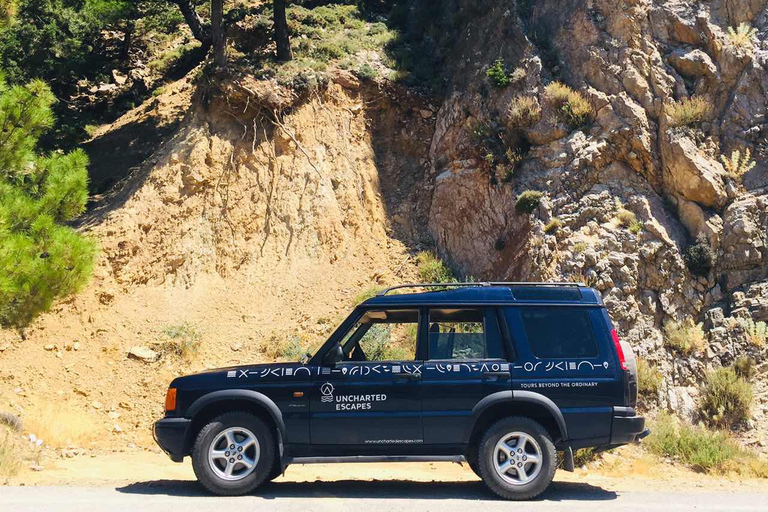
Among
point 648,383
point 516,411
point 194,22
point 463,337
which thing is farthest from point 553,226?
point 194,22

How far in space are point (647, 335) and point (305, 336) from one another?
21.6 feet

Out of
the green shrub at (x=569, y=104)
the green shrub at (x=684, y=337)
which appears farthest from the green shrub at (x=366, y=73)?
the green shrub at (x=684, y=337)

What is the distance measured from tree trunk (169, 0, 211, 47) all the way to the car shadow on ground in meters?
17.3

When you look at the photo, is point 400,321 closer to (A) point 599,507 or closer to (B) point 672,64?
(A) point 599,507

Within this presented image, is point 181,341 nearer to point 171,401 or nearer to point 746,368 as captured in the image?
point 171,401

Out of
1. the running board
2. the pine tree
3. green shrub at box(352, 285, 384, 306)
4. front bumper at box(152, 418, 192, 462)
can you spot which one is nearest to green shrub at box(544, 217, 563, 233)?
green shrub at box(352, 285, 384, 306)

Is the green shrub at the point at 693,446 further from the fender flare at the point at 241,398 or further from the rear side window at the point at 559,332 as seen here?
the fender flare at the point at 241,398

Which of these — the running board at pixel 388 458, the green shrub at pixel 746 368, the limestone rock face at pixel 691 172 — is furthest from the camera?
the limestone rock face at pixel 691 172

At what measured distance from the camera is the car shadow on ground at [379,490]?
770 centimetres

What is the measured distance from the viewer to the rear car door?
7.44 m

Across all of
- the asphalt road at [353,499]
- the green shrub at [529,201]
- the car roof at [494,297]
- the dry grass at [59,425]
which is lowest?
the dry grass at [59,425]

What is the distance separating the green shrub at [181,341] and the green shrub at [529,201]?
23.5 feet

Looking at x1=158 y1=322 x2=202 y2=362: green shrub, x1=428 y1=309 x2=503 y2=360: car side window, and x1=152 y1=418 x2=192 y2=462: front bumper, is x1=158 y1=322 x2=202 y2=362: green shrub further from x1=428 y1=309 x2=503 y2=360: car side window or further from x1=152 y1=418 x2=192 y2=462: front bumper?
x1=428 y1=309 x2=503 y2=360: car side window

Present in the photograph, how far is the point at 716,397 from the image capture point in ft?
40.4
